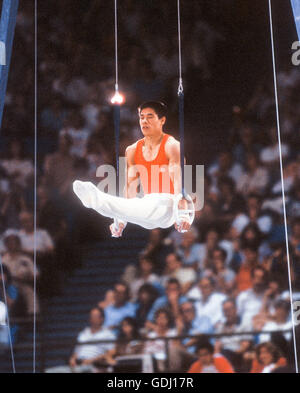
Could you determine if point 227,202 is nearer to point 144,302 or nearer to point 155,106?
point 144,302

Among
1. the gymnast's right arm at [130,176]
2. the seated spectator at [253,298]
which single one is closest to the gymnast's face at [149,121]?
the gymnast's right arm at [130,176]

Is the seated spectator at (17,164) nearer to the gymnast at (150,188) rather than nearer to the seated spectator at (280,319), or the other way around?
the gymnast at (150,188)

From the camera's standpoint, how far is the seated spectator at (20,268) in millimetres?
5953

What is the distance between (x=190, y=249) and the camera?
614cm

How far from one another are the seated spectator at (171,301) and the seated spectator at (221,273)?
10.6 inches

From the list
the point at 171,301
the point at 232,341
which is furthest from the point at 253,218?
the point at 232,341

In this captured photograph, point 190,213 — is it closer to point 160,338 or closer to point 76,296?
point 160,338

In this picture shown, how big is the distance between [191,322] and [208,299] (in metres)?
0.24

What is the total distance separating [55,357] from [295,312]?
1954 millimetres

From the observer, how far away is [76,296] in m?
6.20

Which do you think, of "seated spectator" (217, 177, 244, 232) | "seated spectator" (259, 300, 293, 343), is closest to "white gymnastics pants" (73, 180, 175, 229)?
"seated spectator" (217, 177, 244, 232)

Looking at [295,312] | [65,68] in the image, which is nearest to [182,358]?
[295,312]

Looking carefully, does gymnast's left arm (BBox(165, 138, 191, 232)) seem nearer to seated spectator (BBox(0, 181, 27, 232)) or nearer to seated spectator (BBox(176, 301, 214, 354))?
seated spectator (BBox(176, 301, 214, 354))
